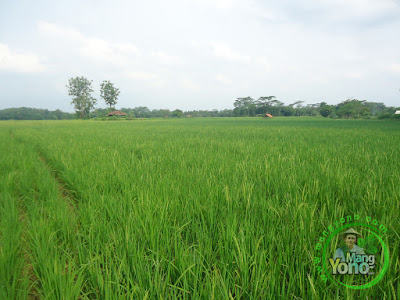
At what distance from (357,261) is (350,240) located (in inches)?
5.6

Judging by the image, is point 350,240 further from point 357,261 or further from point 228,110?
point 228,110

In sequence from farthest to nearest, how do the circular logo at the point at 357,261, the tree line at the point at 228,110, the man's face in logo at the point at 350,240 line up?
the tree line at the point at 228,110 → the man's face in logo at the point at 350,240 → the circular logo at the point at 357,261

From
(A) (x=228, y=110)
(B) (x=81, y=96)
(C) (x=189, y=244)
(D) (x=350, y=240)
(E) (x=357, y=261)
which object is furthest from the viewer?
(A) (x=228, y=110)

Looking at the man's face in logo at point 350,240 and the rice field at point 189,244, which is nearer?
the rice field at point 189,244

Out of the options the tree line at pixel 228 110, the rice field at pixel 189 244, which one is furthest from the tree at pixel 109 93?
the rice field at pixel 189 244

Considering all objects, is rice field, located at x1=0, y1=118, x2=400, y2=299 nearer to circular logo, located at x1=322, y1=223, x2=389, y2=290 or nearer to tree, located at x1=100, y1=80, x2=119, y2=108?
circular logo, located at x1=322, y1=223, x2=389, y2=290

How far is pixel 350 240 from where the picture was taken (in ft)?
3.51

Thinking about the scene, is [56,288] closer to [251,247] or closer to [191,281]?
[191,281]

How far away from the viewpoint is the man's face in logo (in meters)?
1.05

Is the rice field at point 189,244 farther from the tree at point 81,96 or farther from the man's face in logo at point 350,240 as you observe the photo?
the tree at point 81,96

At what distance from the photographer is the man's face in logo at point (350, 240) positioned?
1.05m

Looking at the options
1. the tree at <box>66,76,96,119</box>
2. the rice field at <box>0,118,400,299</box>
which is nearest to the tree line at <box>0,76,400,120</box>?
the tree at <box>66,76,96,119</box>

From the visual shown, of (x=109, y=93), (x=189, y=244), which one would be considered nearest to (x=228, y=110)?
(x=109, y=93)

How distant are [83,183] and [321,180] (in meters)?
2.94
